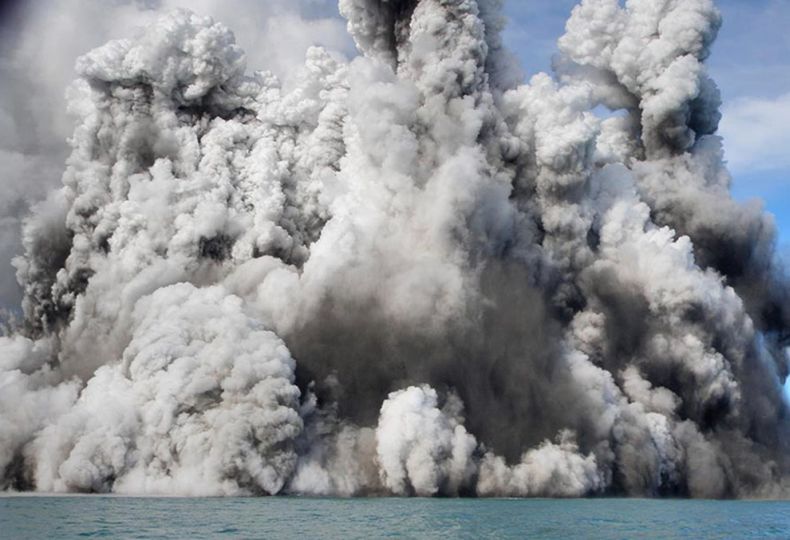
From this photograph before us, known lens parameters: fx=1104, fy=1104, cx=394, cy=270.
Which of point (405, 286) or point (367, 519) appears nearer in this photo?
point (367, 519)

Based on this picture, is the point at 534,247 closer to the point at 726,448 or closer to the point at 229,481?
the point at 726,448

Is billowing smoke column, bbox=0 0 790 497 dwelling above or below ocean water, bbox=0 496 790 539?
above

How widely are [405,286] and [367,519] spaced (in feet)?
107

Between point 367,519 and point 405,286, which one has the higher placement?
point 405,286

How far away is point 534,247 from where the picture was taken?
A: 345 feet

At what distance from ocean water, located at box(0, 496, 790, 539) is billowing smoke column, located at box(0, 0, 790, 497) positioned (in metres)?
7.32

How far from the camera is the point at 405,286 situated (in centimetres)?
9212

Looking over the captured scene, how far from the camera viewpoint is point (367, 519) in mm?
62219

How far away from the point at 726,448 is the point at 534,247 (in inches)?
1083

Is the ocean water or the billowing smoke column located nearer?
the ocean water

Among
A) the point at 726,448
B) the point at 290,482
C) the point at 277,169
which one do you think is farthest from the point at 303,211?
the point at 726,448

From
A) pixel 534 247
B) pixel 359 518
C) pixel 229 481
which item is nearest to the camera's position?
pixel 359 518

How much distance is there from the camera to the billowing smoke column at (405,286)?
86250 mm

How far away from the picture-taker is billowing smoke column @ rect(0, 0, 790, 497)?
86.2 meters
